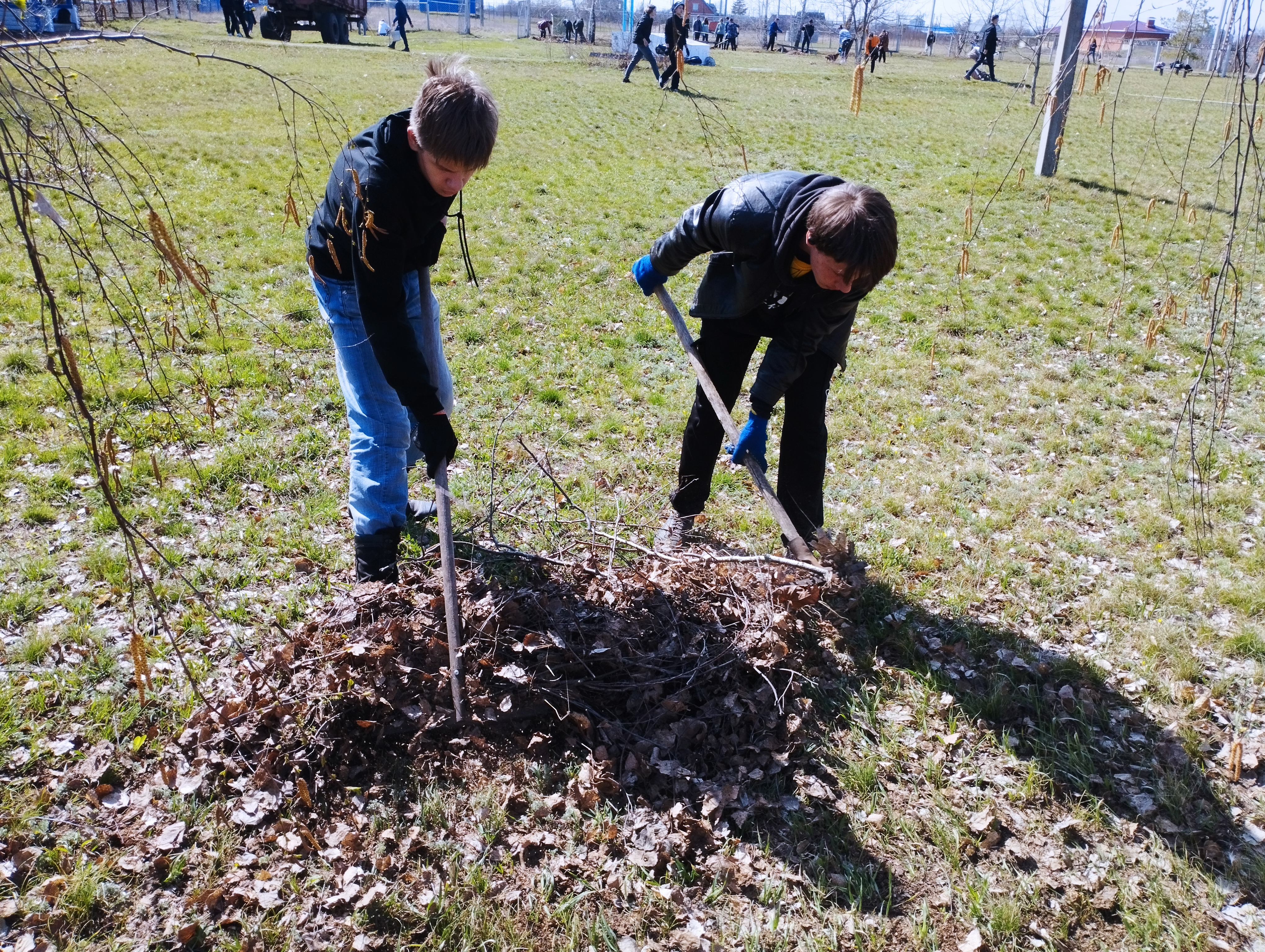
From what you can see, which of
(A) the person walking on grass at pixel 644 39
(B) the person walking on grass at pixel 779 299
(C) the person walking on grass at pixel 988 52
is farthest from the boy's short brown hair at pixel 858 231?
(C) the person walking on grass at pixel 988 52

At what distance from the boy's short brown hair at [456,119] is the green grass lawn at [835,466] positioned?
88 centimetres

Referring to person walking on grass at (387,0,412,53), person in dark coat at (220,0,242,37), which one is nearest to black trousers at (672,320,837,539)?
person walking on grass at (387,0,412,53)

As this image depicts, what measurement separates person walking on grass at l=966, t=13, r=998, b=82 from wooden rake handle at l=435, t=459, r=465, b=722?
23.3m

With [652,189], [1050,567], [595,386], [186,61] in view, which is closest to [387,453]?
[595,386]

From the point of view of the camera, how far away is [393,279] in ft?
9.44

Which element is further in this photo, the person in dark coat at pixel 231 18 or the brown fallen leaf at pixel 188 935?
the person in dark coat at pixel 231 18

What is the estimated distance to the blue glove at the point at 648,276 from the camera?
3.62m

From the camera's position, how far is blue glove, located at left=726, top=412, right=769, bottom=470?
335cm

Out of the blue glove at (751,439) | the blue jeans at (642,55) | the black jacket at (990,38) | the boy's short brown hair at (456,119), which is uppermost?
the black jacket at (990,38)

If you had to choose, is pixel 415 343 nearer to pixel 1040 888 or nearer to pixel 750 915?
pixel 750 915

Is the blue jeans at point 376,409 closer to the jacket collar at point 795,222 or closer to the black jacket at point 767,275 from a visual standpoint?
the black jacket at point 767,275

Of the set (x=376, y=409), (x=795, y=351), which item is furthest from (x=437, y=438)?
(x=795, y=351)

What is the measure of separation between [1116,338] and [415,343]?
5.81m

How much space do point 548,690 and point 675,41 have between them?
7060 millimetres
